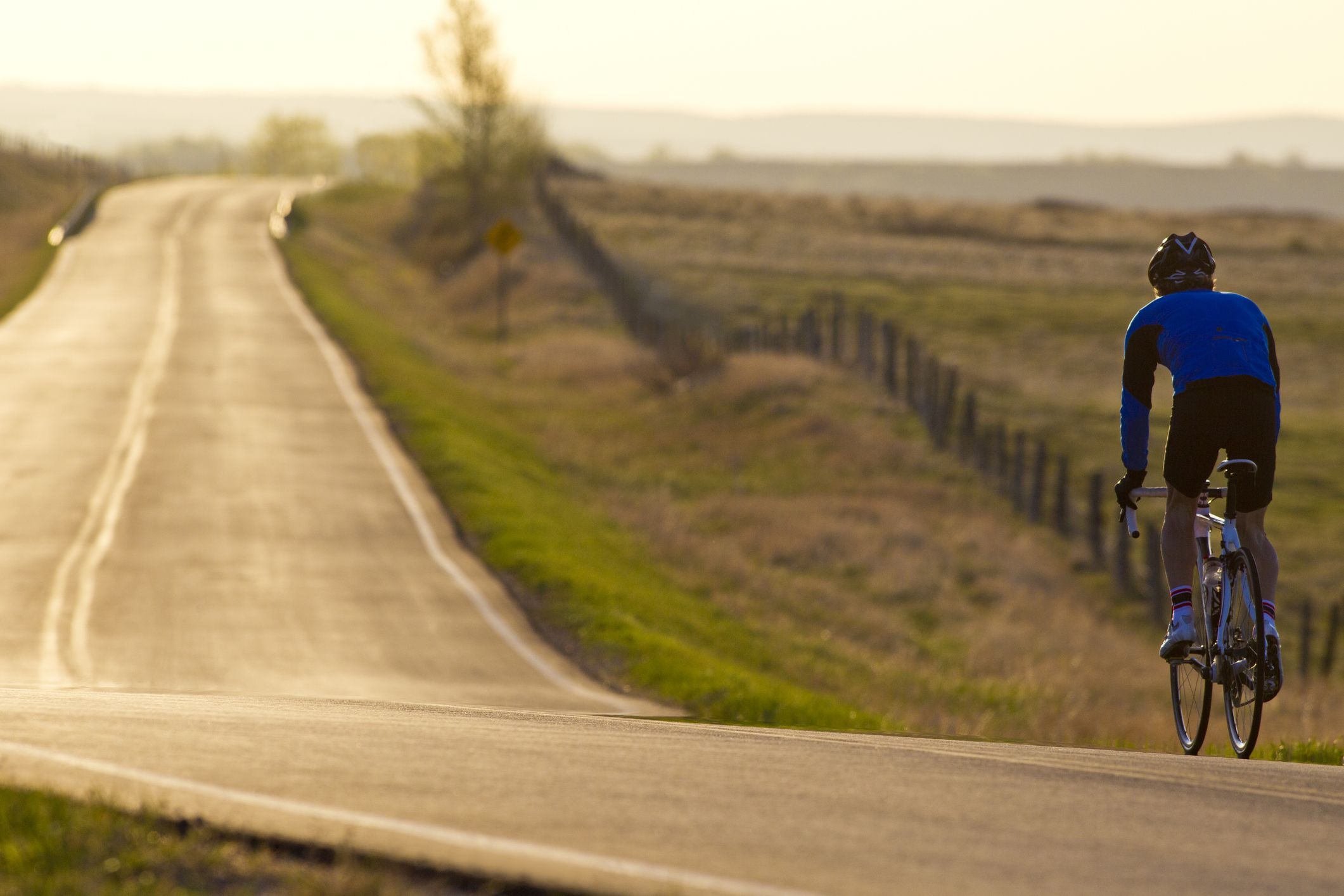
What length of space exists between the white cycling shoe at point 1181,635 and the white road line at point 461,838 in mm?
3941

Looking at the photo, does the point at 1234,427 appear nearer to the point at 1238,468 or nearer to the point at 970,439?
the point at 1238,468

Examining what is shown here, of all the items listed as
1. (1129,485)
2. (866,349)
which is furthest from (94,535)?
(866,349)

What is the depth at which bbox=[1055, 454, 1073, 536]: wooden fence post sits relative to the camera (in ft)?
79.4

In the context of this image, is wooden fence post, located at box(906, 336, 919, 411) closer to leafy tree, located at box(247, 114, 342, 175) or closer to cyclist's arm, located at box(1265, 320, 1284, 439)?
cyclist's arm, located at box(1265, 320, 1284, 439)

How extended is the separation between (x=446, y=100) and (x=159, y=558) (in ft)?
161

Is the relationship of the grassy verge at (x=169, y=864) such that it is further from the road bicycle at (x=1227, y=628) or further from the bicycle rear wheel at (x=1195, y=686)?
the bicycle rear wheel at (x=1195, y=686)

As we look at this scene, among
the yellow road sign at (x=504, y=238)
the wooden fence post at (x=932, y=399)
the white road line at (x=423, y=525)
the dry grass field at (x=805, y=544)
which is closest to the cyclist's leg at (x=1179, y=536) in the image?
the dry grass field at (x=805, y=544)

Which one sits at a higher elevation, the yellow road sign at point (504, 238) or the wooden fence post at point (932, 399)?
the yellow road sign at point (504, 238)

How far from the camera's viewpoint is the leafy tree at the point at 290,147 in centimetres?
13425

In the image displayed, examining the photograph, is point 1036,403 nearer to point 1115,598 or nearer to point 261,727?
point 1115,598

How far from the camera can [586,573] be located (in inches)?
656

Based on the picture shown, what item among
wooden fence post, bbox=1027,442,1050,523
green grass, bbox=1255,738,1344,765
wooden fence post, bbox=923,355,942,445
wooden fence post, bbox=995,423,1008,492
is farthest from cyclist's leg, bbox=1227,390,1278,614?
wooden fence post, bbox=923,355,942,445

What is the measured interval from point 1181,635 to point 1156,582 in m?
14.3

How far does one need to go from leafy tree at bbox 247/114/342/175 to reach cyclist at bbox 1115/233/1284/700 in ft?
429
